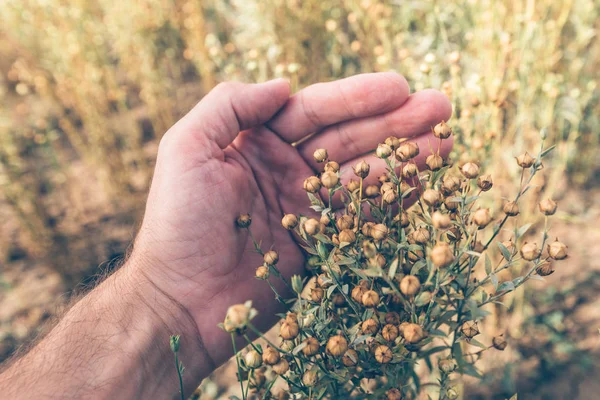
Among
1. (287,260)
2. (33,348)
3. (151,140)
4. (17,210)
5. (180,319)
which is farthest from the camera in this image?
(151,140)

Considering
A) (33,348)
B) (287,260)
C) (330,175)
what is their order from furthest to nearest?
(287,260) → (33,348) → (330,175)

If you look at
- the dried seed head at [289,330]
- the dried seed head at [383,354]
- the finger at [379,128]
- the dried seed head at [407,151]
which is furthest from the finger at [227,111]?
the dried seed head at [383,354]

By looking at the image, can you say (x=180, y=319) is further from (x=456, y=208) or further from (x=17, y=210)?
(x=17, y=210)

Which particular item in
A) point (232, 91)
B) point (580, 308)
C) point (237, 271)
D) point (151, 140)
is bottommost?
point (580, 308)

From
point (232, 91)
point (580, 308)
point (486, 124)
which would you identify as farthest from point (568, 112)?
point (232, 91)

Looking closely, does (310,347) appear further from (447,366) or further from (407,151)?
(407,151)

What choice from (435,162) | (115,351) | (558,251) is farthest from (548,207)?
(115,351)
